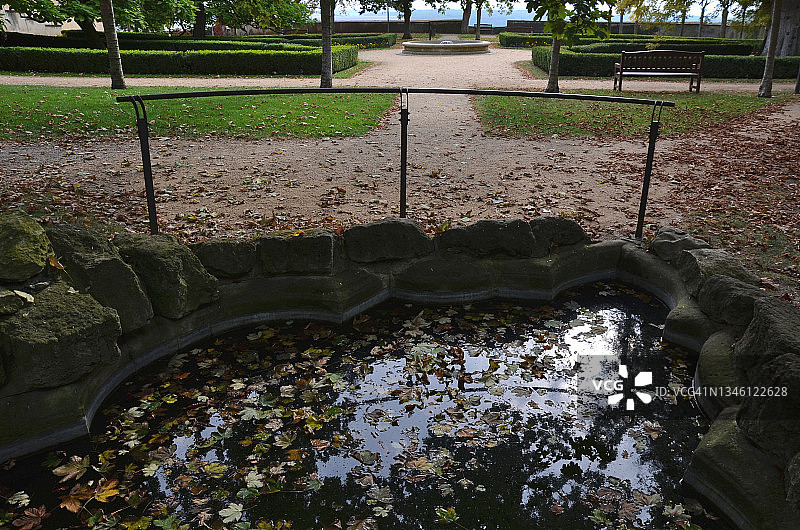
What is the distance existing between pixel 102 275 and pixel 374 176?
4765mm

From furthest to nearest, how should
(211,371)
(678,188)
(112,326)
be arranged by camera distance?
(678,188) → (211,371) → (112,326)

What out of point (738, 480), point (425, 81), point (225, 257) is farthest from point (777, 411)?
point (425, 81)

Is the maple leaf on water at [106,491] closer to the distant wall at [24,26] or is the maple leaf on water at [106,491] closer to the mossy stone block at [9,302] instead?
the mossy stone block at [9,302]

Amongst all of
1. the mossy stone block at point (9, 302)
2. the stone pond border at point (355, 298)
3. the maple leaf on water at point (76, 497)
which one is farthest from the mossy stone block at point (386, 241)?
the maple leaf on water at point (76, 497)

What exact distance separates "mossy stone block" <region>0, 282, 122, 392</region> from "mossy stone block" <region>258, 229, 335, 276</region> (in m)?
1.39

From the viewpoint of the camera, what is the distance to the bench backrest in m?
17.3

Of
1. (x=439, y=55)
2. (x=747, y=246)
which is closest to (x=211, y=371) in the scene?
(x=747, y=246)

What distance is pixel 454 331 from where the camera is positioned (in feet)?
15.7

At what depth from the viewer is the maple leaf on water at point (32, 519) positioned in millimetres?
2869

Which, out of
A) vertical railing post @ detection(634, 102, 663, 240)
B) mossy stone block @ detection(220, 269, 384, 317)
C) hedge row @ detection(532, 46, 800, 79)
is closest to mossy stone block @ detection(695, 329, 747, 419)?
vertical railing post @ detection(634, 102, 663, 240)

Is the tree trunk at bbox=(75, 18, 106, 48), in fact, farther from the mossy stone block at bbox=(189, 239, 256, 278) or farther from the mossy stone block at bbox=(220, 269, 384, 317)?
the mossy stone block at bbox=(220, 269, 384, 317)

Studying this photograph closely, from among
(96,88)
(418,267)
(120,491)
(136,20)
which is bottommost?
(120,491)

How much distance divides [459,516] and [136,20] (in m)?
24.9

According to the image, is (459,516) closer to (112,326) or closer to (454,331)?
(454,331)
